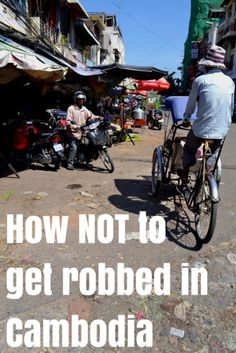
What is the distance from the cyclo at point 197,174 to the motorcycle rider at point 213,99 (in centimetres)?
15

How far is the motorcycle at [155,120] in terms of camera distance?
1983 centimetres

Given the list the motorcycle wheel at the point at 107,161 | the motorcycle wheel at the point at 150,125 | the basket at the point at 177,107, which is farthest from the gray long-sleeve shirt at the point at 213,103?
the motorcycle wheel at the point at 150,125

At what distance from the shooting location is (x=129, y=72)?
39.0 ft

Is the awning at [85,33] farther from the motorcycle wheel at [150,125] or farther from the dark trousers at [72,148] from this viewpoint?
the dark trousers at [72,148]

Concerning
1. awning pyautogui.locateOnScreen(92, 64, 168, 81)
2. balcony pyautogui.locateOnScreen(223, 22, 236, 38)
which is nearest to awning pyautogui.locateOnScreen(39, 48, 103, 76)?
awning pyautogui.locateOnScreen(92, 64, 168, 81)

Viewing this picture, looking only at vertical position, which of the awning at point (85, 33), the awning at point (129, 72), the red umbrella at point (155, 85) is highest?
the awning at point (85, 33)

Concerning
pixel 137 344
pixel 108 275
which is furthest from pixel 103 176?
pixel 137 344

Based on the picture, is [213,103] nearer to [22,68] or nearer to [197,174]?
[197,174]

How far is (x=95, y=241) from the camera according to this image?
437 cm

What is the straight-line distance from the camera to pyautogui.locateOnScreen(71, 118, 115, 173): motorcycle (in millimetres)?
8008

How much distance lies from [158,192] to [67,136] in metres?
3.25

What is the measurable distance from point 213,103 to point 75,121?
15.5 feet

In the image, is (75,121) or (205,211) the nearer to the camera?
(205,211)

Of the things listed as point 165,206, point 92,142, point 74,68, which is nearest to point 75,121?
point 92,142
